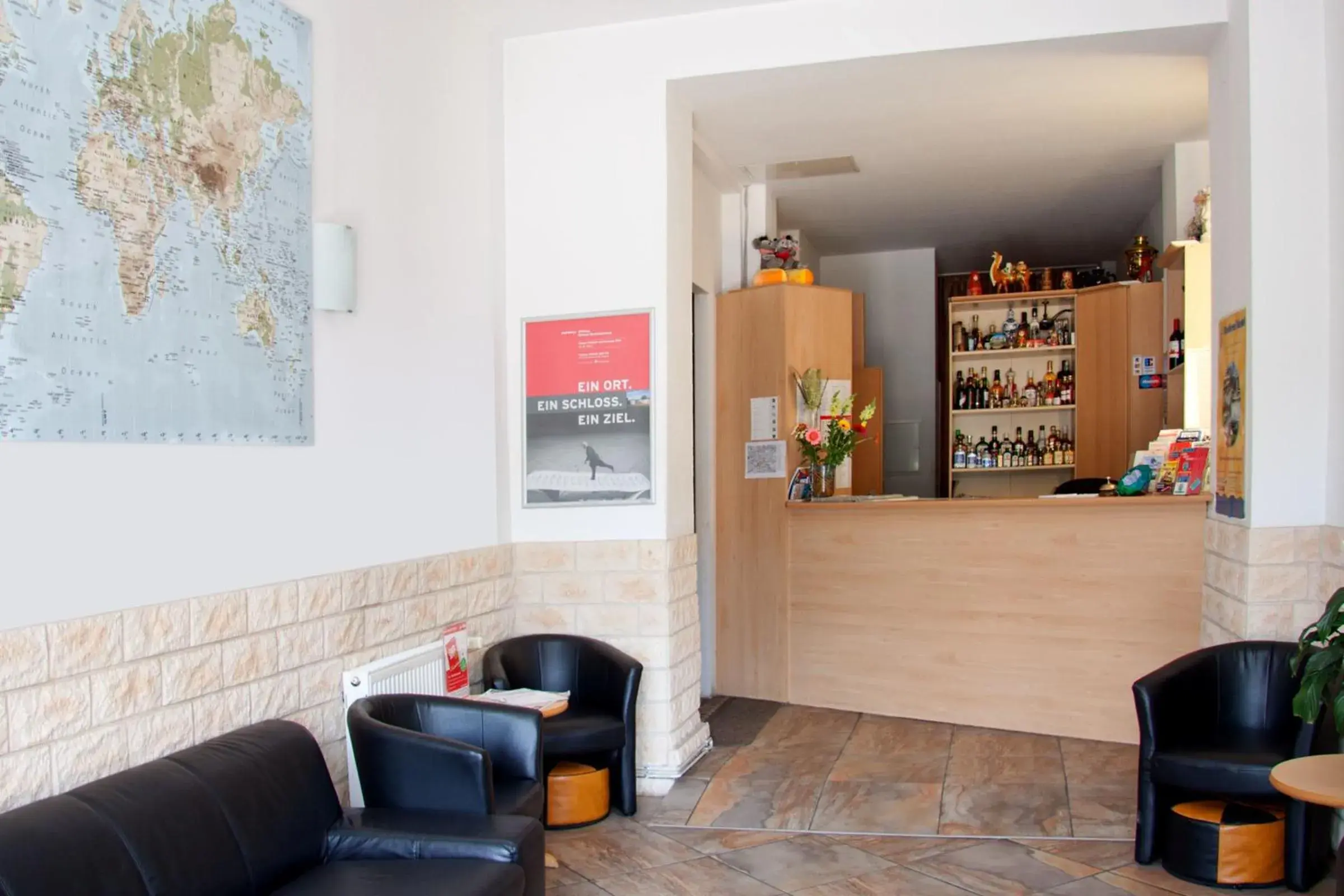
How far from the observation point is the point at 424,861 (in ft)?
8.87

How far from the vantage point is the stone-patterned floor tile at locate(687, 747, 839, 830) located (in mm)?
4141

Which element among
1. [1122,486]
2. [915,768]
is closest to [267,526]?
[915,768]

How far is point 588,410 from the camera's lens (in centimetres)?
471

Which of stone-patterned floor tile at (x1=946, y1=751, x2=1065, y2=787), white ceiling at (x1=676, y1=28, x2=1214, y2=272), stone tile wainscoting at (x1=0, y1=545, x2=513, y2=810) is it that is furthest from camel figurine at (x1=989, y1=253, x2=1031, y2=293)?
stone tile wainscoting at (x1=0, y1=545, x2=513, y2=810)

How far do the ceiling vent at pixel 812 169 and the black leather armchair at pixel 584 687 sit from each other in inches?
129

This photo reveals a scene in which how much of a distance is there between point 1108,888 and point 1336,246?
2467 millimetres

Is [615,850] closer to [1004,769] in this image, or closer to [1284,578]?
[1004,769]

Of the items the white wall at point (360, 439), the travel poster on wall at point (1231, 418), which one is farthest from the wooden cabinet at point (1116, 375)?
the white wall at point (360, 439)

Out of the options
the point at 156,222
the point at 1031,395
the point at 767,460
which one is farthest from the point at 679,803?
the point at 1031,395

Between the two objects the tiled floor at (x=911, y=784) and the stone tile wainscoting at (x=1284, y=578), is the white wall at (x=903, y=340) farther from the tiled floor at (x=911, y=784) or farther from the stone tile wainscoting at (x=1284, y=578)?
the stone tile wainscoting at (x=1284, y=578)

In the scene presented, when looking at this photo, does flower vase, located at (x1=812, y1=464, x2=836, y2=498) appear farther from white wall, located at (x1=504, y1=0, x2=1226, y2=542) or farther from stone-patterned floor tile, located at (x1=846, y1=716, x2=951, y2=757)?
white wall, located at (x1=504, y1=0, x2=1226, y2=542)

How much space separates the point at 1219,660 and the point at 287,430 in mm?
3418

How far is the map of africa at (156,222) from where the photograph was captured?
2.49 meters

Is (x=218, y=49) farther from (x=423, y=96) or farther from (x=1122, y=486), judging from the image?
(x=1122, y=486)
